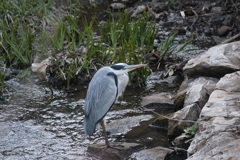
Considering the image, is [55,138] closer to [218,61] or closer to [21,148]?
[21,148]

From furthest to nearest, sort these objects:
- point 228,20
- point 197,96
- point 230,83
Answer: point 228,20
point 197,96
point 230,83

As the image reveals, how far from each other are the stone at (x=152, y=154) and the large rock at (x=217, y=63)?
170cm

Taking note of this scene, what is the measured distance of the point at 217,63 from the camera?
22.1 ft

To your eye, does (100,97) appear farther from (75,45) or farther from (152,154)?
(75,45)

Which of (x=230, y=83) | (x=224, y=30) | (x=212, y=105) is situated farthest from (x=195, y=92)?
(x=224, y=30)

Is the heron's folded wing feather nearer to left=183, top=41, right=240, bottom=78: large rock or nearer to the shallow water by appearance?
the shallow water

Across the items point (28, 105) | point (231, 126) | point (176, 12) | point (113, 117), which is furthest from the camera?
point (176, 12)

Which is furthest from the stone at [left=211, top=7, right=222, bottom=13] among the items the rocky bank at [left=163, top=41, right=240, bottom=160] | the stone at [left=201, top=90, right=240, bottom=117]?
the stone at [left=201, top=90, right=240, bottom=117]

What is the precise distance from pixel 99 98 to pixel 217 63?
184 cm

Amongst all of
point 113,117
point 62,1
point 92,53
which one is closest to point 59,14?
point 62,1

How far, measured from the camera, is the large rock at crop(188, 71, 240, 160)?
445cm

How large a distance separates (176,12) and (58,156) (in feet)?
19.6

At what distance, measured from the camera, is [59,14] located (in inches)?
376

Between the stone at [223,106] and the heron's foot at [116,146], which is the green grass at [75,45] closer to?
the heron's foot at [116,146]
